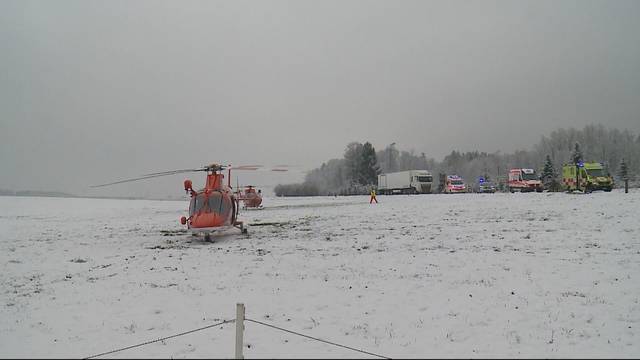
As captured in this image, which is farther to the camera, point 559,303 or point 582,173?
point 582,173

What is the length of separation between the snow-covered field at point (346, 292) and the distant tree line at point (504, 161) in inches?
1873

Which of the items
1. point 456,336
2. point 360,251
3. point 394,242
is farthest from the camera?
point 394,242

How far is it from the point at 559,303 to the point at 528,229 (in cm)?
984

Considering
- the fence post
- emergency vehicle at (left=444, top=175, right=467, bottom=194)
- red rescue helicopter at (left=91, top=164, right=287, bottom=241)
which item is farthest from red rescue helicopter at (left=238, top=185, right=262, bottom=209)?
the fence post

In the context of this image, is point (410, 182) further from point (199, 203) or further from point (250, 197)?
point (199, 203)

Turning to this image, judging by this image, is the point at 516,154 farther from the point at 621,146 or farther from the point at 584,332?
the point at 584,332

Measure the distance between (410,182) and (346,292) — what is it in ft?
171

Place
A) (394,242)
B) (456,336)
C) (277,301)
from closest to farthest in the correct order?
(456,336) → (277,301) → (394,242)

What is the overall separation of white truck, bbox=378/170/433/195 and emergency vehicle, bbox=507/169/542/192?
14.0m

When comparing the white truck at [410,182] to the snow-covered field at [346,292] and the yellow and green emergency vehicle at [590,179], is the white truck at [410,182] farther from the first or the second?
the snow-covered field at [346,292]

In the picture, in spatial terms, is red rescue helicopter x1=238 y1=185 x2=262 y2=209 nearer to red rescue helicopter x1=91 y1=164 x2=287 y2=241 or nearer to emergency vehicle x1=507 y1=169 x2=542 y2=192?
red rescue helicopter x1=91 y1=164 x2=287 y2=241

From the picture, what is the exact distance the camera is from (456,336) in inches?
273

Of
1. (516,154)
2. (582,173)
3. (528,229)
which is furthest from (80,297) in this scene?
(516,154)

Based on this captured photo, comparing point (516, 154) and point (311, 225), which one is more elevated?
point (516, 154)
